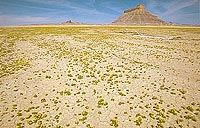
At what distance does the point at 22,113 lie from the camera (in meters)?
8.94

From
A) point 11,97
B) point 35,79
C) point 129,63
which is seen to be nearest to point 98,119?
point 11,97

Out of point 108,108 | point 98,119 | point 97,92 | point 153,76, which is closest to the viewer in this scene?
point 98,119

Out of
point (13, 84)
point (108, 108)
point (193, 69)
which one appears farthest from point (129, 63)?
point (13, 84)

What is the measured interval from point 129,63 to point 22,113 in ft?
43.3

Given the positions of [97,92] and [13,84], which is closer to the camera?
[97,92]

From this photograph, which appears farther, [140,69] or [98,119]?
[140,69]

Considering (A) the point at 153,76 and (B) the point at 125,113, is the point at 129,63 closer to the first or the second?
(A) the point at 153,76

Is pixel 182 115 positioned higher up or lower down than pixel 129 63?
lower down

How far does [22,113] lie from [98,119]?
15.6 feet

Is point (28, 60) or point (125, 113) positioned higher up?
point (28, 60)

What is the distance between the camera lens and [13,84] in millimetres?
12617

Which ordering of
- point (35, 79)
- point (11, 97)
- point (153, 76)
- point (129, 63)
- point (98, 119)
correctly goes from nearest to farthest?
point (98, 119) < point (11, 97) < point (35, 79) < point (153, 76) < point (129, 63)

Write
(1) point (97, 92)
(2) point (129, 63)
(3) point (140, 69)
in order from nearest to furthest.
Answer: (1) point (97, 92) → (3) point (140, 69) → (2) point (129, 63)

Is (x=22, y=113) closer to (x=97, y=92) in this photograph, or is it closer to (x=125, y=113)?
(x=97, y=92)
